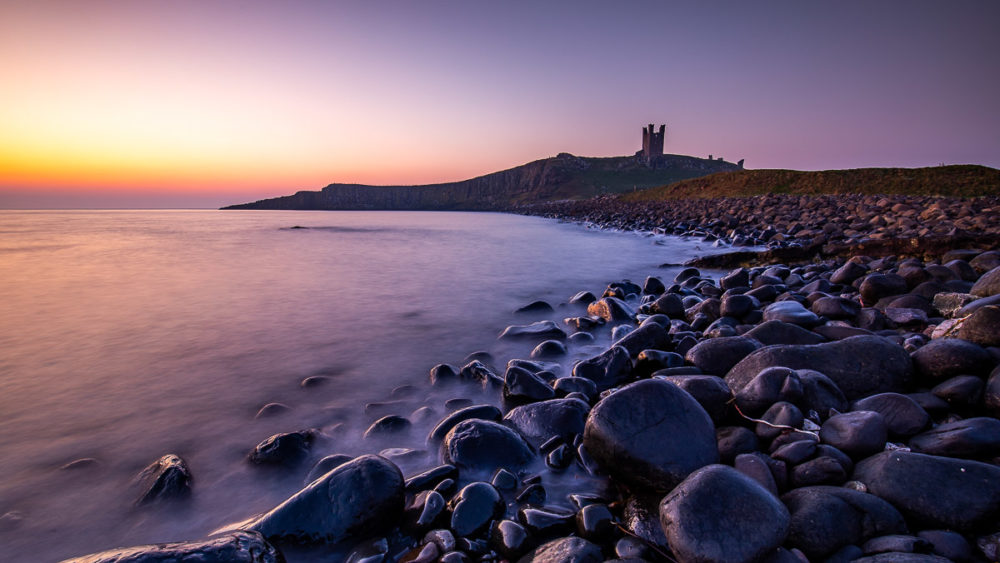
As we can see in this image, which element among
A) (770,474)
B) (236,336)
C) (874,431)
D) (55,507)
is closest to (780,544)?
(770,474)

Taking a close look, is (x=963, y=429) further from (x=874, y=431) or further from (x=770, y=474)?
(x=770, y=474)

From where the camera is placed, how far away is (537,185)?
12825 cm

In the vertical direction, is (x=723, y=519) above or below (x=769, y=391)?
below

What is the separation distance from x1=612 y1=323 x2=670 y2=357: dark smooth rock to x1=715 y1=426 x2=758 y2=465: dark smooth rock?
155 cm

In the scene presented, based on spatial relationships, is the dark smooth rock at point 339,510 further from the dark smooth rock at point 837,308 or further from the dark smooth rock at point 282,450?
the dark smooth rock at point 837,308

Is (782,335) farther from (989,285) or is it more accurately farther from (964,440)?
(989,285)

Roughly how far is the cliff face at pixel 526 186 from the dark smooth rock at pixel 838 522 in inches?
4351

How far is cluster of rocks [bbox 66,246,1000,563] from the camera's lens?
1.56 metres

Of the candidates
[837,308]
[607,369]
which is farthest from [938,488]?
[837,308]

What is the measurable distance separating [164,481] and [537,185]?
129966 mm

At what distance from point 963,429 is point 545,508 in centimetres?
184

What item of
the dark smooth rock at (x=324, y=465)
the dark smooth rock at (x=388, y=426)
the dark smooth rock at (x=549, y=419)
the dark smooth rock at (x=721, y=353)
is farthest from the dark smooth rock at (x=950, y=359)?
the dark smooth rock at (x=324, y=465)

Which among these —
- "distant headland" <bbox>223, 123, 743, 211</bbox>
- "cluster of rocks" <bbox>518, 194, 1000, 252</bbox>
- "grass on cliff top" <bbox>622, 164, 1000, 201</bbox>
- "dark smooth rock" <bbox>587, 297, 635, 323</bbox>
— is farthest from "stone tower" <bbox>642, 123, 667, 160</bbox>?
"dark smooth rock" <bbox>587, 297, 635, 323</bbox>

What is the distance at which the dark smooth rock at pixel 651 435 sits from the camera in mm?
2018
